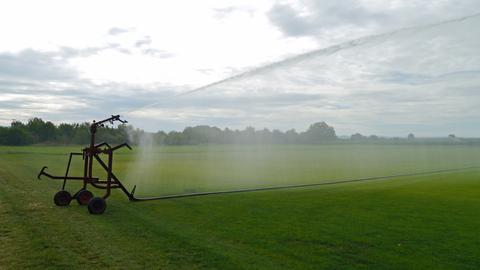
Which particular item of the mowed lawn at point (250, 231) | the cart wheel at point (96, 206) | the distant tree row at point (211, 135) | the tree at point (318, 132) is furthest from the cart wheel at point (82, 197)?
the tree at point (318, 132)

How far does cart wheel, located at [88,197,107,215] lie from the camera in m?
11.0

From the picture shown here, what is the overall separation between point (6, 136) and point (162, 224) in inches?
3556

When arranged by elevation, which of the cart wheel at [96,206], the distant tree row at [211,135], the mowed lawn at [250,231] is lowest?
the mowed lawn at [250,231]

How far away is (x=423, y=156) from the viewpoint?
4081cm

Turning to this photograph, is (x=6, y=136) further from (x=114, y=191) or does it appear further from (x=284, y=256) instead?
(x=284, y=256)

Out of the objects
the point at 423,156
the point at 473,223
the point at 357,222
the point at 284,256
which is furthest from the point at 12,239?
the point at 423,156

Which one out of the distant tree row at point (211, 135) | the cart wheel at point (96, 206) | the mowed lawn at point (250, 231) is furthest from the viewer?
the distant tree row at point (211, 135)

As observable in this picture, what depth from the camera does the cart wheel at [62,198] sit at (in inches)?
482

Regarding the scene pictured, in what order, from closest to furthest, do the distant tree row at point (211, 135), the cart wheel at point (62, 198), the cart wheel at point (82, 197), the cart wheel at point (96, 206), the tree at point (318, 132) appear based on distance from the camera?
the cart wheel at point (96, 206), the cart wheel at point (62, 198), the cart wheel at point (82, 197), the distant tree row at point (211, 135), the tree at point (318, 132)

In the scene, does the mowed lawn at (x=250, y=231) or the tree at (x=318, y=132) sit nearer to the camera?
the mowed lawn at (x=250, y=231)

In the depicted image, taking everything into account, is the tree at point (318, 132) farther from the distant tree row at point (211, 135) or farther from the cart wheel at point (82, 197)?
the cart wheel at point (82, 197)

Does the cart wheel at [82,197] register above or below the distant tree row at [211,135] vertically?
below

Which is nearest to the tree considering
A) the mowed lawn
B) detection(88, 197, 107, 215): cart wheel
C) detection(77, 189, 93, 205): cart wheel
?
the mowed lawn

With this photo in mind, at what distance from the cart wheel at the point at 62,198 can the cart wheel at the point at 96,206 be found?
177 cm
